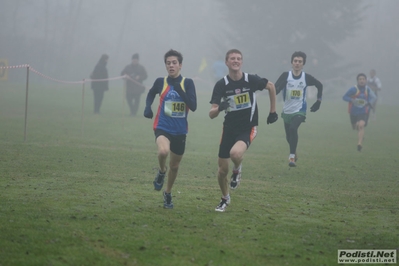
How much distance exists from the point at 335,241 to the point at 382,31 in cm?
7506

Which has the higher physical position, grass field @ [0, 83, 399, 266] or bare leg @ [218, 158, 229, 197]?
bare leg @ [218, 158, 229, 197]

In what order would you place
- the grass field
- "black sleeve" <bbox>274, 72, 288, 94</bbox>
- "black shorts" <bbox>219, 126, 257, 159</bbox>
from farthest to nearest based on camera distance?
"black sleeve" <bbox>274, 72, 288, 94</bbox>
"black shorts" <bbox>219, 126, 257, 159</bbox>
the grass field

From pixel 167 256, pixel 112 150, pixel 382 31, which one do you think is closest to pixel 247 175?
pixel 112 150

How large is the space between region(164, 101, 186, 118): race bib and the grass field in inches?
50.8

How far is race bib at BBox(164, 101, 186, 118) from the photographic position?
8.66m

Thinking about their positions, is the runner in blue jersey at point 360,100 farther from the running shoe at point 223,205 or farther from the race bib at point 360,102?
the running shoe at point 223,205

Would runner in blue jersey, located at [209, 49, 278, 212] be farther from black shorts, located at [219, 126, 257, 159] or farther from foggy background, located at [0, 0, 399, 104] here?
foggy background, located at [0, 0, 399, 104]

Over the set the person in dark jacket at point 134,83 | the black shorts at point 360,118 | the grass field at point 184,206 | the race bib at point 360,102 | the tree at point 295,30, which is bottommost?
the grass field at point 184,206

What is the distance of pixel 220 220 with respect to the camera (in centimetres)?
805

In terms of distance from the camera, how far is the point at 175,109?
8.66 metres

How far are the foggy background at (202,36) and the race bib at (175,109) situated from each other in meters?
35.0

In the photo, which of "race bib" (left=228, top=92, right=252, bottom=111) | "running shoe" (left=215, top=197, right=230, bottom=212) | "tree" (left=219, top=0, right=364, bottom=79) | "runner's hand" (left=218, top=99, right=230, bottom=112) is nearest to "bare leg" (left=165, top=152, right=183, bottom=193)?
"running shoe" (left=215, top=197, right=230, bottom=212)

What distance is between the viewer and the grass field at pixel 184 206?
6.45 m

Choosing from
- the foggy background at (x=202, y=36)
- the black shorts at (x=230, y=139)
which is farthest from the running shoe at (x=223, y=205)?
the foggy background at (x=202, y=36)
